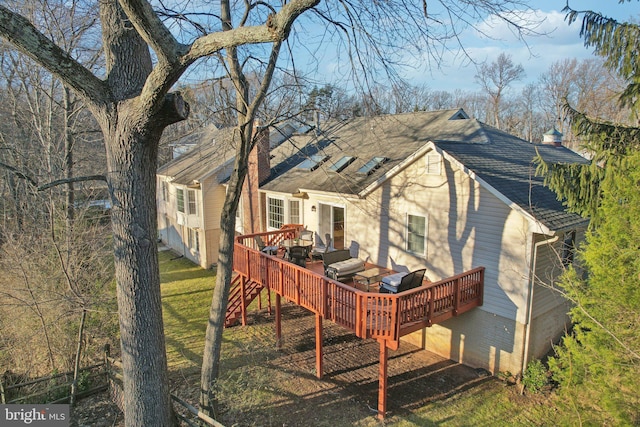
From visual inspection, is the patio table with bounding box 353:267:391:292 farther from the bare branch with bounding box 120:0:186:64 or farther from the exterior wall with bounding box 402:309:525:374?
the bare branch with bounding box 120:0:186:64

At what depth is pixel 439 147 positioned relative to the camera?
1002 cm

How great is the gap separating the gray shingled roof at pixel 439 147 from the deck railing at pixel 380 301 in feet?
7.30

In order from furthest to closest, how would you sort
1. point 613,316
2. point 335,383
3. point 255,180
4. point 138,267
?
point 255,180 < point 335,383 < point 613,316 < point 138,267

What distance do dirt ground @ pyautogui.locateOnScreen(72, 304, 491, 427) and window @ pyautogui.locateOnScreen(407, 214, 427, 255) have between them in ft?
9.64

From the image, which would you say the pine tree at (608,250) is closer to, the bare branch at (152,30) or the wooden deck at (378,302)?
the wooden deck at (378,302)

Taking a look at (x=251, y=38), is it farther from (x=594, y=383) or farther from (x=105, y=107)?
(x=594, y=383)

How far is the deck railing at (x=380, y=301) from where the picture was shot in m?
8.18

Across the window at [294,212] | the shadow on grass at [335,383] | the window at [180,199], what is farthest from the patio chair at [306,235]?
the window at [180,199]

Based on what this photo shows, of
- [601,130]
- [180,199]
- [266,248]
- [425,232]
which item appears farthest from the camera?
[180,199]

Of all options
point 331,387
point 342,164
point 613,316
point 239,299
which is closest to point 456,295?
point 613,316

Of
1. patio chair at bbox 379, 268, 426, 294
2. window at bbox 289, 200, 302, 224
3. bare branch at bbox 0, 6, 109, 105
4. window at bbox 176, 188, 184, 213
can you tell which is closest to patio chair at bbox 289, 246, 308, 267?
patio chair at bbox 379, 268, 426, 294

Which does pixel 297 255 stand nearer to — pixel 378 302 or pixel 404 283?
pixel 378 302

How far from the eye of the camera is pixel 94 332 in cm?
1049

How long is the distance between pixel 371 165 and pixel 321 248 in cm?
338
